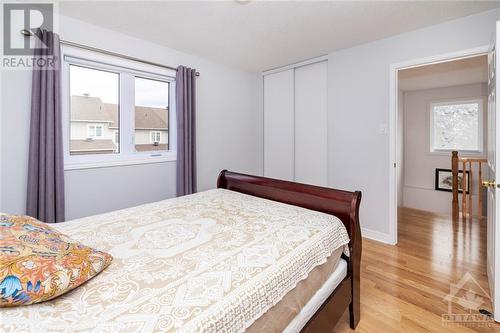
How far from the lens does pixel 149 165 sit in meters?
3.04

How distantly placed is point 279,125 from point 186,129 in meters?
1.62

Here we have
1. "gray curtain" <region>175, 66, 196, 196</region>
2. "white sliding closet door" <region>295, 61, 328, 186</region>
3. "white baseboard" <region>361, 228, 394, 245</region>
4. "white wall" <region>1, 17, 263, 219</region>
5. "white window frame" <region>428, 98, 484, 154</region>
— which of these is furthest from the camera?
"white window frame" <region>428, 98, 484, 154</region>

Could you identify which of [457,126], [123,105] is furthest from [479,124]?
[123,105]

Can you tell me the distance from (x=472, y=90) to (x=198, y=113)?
497 cm

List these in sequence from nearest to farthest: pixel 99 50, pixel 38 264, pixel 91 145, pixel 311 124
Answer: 1. pixel 38 264
2. pixel 99 50
3. pixel 91 145
4. pixel 311 124

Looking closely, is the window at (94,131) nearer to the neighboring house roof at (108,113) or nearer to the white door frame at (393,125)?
the neighboring house roof at (108,113)

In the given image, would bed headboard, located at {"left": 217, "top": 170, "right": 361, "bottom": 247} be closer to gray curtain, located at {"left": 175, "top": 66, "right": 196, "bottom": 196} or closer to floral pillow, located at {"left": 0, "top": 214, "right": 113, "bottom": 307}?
gray curtain, located at {"left": 175, "top": 66, "right": 196, "bottom": 196}

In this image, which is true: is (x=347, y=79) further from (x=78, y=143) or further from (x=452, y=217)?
(x=78, y=143)

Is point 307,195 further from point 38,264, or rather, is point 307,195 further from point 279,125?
point 279,125

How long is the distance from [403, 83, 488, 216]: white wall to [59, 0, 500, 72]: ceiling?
3.10 metres

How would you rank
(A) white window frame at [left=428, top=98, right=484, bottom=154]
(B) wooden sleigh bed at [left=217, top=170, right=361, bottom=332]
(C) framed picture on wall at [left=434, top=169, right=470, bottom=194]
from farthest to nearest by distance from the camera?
1. (C) framed picture on wall at [left=434, top=169, right=470, bottom=194]
2. (A) white window frame at [left=428, top=98, right=484, bottom=154]
3. (B) wooden sleigh bed at [left=217, top=170, right=361, bottom=332]

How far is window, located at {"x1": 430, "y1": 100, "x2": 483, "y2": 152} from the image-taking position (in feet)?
15.2

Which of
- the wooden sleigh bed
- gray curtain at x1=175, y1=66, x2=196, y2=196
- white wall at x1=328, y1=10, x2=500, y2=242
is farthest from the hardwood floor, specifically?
gray curtain at x1=175, y1=66, x2=196, y2=196

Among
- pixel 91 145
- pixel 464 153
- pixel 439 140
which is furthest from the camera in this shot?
pixel 439 140
